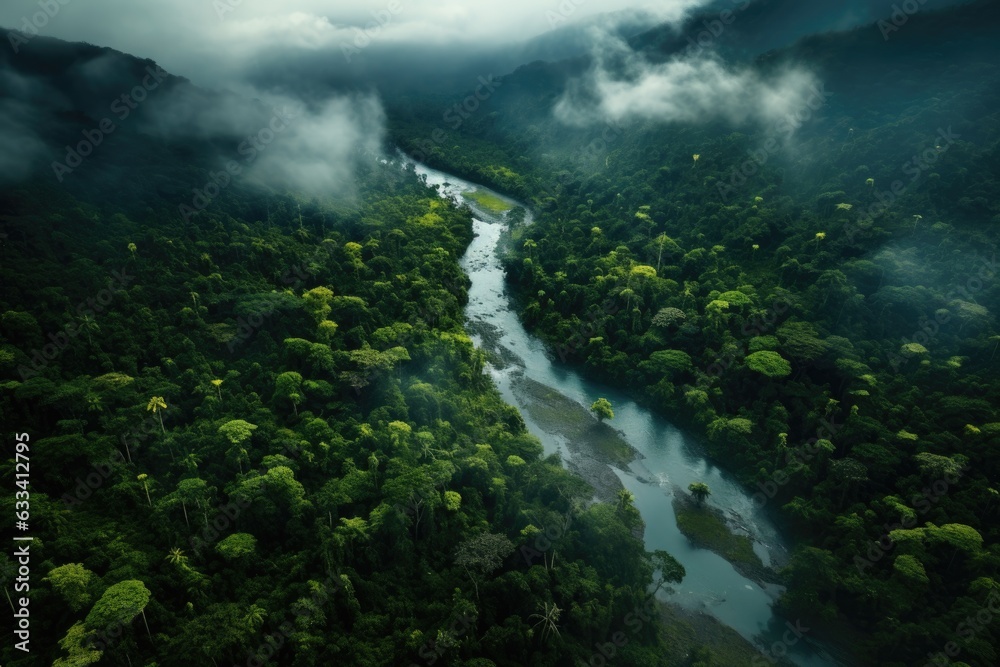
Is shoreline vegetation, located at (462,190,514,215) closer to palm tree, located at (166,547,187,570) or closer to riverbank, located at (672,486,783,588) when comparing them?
riverbank, located at (672,486,783,588)

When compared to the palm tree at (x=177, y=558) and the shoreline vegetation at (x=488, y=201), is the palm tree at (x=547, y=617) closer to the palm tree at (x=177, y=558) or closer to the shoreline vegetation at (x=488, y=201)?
the palm tree at (x=177, y=558)

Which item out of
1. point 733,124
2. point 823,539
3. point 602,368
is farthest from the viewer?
point 733,124

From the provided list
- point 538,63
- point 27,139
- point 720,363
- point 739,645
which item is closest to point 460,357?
point 720,363

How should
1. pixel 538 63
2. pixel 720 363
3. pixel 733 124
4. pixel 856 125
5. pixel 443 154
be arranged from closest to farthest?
1. pixel 720 363
2. pixel 856 125
3. pixel 733 124
4. pixel 443 154
5. pixel 538 63

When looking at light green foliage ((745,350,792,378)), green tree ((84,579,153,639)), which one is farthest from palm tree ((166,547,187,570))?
light green foliage ((745,350,792,378))

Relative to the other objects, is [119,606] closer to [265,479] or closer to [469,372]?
[265,479]

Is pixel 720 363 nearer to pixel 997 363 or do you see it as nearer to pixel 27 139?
pixel 997 363
